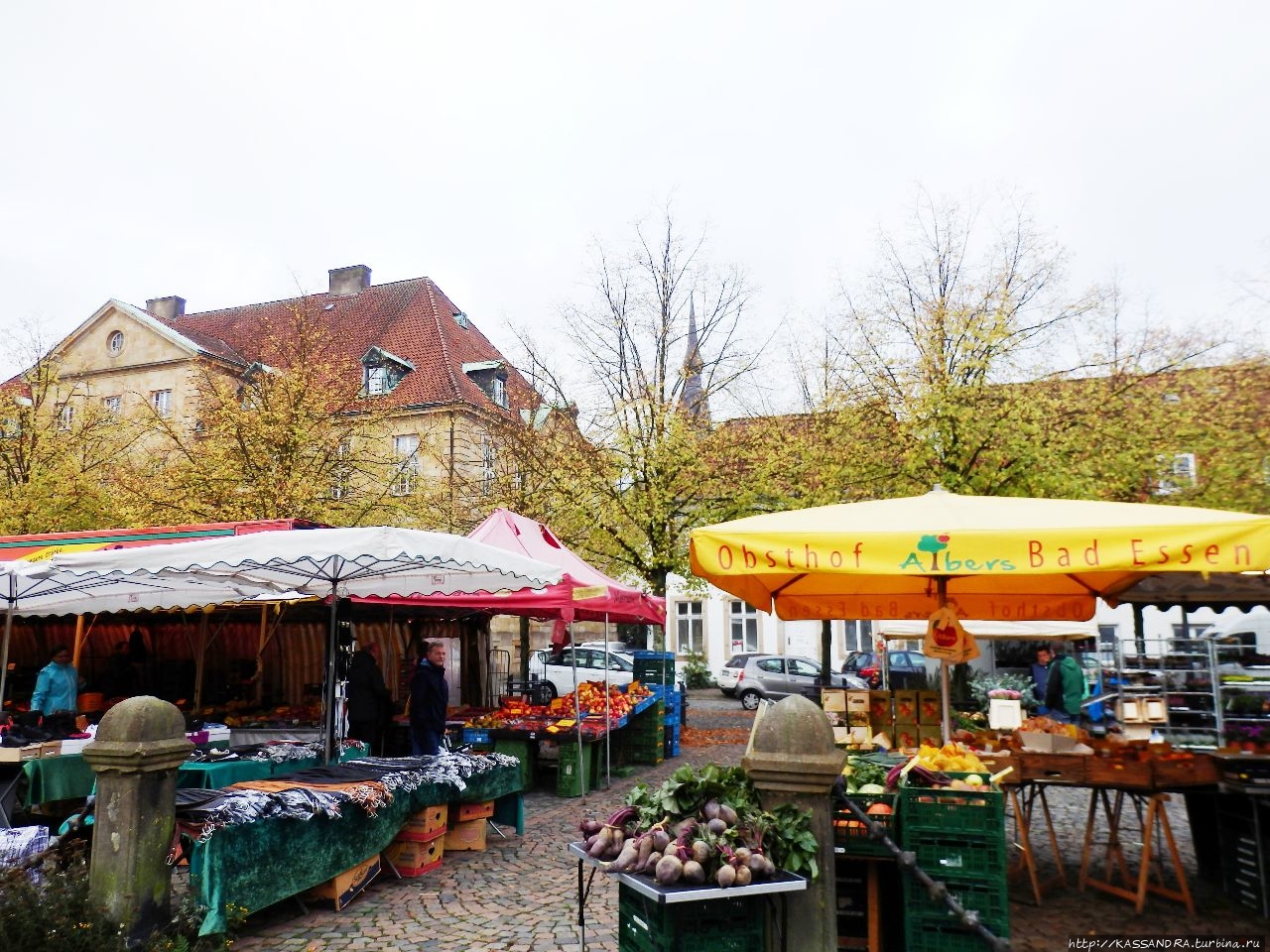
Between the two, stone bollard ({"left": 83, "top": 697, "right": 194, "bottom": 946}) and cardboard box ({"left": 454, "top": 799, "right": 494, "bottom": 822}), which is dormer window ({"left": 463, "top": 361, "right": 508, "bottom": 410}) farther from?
stone bollard ({"left": 83, "top": 697, "right": 194, "bottom": 946})

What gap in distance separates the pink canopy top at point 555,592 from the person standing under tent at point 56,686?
13.1ft

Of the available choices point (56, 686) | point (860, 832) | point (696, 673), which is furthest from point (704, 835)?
point (696, 673)

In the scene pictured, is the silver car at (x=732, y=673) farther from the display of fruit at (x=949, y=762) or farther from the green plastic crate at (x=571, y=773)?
the display of fruit at (x=949, y=762)

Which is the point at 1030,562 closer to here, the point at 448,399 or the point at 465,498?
the point at 465,498

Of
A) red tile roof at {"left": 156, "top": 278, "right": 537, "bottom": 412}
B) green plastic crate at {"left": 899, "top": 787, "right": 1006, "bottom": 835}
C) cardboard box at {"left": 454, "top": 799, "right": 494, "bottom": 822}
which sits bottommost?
cardboard box at {"left": 454, "top": 799, "right": 494, "bottom": 822}

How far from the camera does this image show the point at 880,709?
28.3 feet

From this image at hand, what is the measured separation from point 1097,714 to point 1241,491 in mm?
5297

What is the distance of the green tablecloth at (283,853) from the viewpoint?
207 inches

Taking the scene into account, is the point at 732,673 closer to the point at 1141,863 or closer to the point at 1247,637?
the point at 1247,637

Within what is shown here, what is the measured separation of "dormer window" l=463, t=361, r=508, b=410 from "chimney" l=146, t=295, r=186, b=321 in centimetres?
1710

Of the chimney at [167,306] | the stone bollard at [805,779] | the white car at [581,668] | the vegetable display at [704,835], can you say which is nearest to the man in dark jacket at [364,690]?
the vegetable display at [704,835]

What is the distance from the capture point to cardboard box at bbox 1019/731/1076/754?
257 inches

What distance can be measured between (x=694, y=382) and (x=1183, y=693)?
11.6m

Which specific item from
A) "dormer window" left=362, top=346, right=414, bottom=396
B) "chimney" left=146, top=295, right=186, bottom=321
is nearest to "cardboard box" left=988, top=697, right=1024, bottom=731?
"dormer window" left=362, top=346, right=414, bottom=396
